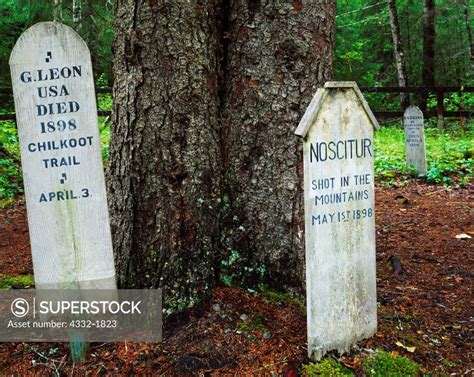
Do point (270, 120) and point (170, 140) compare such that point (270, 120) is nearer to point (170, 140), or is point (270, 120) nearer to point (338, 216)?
point (170, 140)

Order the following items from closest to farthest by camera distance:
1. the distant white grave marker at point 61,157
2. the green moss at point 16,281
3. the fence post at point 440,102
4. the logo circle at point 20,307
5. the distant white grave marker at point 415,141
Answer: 1. the distant white grave marker at point 61,157
2. the logo circle at point 20,307
3. the green moss at point 16,281
4. the distant white grave marker at point 415,141
5. the fence post at point 440,102

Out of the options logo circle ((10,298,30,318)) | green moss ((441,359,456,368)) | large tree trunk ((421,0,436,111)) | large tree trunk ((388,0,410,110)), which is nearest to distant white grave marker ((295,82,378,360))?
green moss ((441,359,456,368))

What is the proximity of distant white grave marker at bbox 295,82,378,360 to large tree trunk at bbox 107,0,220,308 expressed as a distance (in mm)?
782

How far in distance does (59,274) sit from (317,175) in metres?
1.63

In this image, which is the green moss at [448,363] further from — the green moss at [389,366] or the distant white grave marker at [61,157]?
the distant white grave marker at [61,157]

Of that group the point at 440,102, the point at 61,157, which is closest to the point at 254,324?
the point at 61,157

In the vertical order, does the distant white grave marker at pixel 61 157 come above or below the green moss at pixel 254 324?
above

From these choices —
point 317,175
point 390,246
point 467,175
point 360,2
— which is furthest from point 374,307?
point 360,2

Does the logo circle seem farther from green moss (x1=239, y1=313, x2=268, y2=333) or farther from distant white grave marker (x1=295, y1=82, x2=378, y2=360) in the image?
distant white grave marker (x1=295, y1=82, x2=378, y2=360)

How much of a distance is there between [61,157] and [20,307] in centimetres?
130

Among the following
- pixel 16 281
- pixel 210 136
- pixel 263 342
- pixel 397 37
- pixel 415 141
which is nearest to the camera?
pixel 263 342

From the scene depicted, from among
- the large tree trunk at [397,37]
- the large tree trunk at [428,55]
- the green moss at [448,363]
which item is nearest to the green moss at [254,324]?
the green moss at [448,363]

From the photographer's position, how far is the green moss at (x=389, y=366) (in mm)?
2715

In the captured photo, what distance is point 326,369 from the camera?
2660mm
